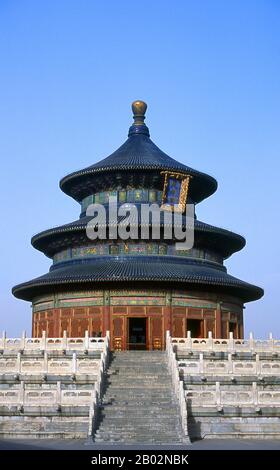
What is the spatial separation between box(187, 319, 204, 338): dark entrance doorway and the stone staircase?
38.4ft

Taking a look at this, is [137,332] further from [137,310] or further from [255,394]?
[255,394]

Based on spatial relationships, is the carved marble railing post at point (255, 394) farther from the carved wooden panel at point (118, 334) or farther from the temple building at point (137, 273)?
the carved wooden panel at point (118, 334)

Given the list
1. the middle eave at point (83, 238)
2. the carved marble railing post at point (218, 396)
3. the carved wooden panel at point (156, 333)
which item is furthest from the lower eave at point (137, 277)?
the carved marble railing post at point (218, 396)

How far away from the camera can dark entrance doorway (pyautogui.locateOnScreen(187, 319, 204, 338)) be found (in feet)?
144

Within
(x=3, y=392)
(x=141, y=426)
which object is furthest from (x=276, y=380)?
(x=3, y=392)

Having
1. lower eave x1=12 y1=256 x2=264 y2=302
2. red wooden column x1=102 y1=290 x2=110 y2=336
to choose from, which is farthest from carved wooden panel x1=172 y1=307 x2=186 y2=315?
red wooden column x1=102 y1=290 x2=110 y2=336

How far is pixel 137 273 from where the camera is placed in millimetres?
41781

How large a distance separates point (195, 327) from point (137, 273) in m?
5.64

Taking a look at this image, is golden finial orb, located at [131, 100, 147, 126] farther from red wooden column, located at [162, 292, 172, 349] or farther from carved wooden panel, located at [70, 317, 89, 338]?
carved wooden panel, located at [70, 317, 89, 338]

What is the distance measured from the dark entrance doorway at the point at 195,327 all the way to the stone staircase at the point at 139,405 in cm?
1169

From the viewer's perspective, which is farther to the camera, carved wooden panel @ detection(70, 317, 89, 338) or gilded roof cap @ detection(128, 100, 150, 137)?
gilded roof cap @ detection(128, 100, 150, 137)
